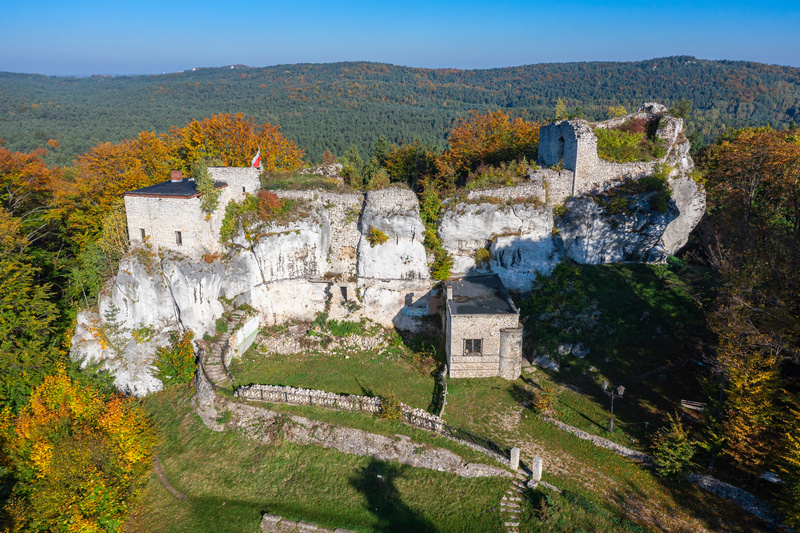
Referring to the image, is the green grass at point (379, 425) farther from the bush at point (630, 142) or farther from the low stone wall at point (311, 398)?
the bush at point (630, 142)

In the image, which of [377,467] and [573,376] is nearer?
[377,467]

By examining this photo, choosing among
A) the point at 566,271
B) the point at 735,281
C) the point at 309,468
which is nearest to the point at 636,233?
the point at 566,271

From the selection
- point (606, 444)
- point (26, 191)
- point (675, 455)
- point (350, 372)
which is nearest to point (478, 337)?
point (606, 444)

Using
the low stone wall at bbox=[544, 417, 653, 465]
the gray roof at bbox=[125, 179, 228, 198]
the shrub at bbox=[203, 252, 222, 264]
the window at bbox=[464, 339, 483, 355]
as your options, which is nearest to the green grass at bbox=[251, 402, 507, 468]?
the low stone wall at bbox=[544, 417, 653, 465]

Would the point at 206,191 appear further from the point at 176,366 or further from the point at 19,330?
the point at 19,330

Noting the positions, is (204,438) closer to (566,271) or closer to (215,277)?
(215,277)

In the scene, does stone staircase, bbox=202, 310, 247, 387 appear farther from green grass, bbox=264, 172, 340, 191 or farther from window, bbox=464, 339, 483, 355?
window, bbox=464, 339, 483, 355

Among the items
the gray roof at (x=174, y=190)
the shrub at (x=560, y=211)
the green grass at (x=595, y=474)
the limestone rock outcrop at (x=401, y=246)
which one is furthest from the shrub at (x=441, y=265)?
the gray roof at (x=174, y=190)
